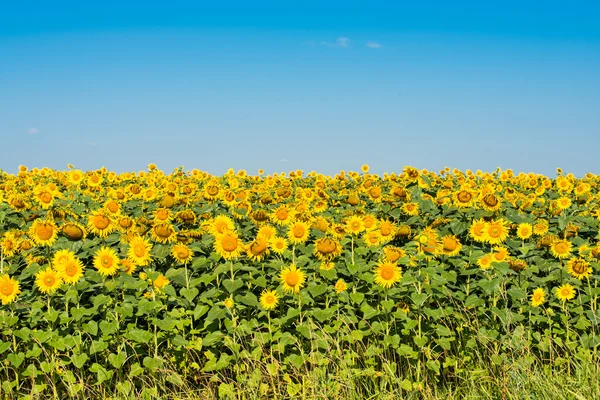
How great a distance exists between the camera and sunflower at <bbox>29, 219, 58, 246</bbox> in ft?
17.8

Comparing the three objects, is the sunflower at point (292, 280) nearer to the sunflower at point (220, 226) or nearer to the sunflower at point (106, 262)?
the sunflower at point (220, 226)

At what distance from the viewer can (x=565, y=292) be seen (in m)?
5.95

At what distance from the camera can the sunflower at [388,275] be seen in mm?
5176

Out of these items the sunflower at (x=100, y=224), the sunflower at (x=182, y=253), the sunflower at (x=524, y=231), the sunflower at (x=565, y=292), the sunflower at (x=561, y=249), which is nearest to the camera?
the sunflower at (x=182, y=253)

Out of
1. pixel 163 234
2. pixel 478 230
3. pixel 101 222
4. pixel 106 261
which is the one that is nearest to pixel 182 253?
pixel 163 234

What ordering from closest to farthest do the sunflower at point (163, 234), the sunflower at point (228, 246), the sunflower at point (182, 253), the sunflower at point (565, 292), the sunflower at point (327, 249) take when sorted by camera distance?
the sunflower at point (228, 246), the sunflower at point (182, 253), the sunflower at point (327, 249), the sunflower at point (163, 234), the sunflower at point (565, 292)

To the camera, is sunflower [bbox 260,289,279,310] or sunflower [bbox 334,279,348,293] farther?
sunflower [bbox 334,279,348,293]

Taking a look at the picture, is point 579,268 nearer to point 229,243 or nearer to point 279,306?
point 279,306

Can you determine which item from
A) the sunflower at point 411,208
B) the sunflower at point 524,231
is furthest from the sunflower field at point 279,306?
the sunflower at point 411,208

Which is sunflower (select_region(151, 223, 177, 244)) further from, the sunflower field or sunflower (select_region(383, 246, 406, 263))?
sunflower (select_region(383, 246, 406, 263))

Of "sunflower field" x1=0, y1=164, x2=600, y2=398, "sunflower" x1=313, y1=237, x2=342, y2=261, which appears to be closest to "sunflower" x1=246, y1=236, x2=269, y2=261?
"sunflower field" x1=0, y1=164, x2=600, y2=398

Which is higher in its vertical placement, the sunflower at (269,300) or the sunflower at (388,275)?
the sunflower at (388,275)

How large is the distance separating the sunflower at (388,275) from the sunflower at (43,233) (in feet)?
9.87

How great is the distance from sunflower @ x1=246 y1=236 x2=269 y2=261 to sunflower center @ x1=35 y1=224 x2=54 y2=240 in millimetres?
1832
